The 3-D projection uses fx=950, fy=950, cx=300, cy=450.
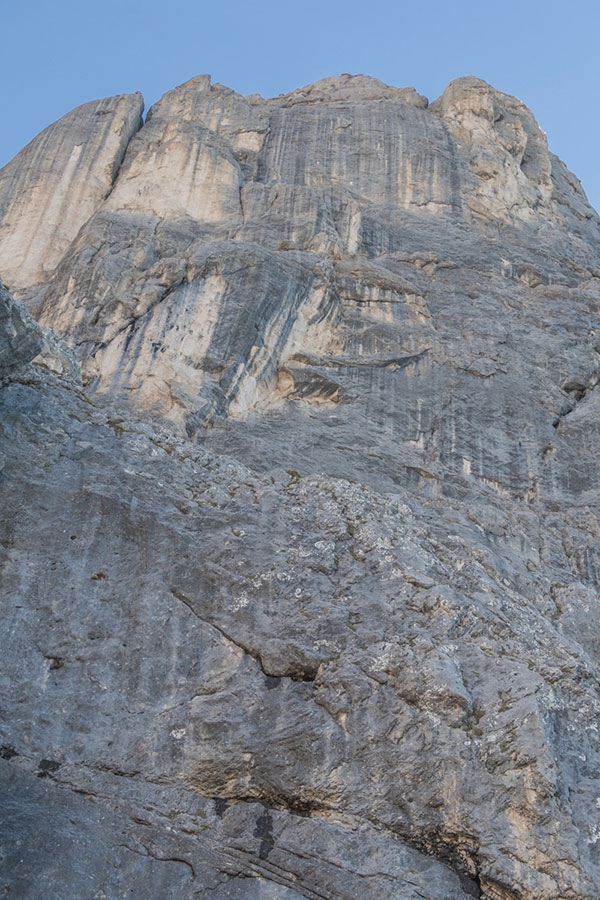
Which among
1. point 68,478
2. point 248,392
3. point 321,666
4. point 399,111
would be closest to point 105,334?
point 248,392

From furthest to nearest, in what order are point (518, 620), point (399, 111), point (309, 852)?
point (399, 111), point (518, 620), point (309, 852)

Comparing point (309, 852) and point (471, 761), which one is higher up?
point (471, 761)

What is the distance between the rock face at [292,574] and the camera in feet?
51.1

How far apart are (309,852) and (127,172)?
3569 centimetres

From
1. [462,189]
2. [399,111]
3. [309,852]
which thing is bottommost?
[309,852]

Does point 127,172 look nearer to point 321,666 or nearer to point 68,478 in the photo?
point 68,478

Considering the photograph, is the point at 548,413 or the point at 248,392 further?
the point at 548,413

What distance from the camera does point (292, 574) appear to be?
63.4 ft

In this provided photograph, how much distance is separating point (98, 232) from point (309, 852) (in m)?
28.8

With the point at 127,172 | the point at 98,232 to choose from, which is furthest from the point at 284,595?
the point at 127,172

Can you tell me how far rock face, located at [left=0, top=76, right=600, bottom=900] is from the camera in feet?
51.1

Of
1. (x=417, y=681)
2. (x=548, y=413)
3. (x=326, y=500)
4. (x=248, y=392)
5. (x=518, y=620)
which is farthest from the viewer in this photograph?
(x=548, y=413)

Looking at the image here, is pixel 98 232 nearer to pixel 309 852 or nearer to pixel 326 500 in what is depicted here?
pixel 326 500

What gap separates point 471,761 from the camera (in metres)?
16.3
